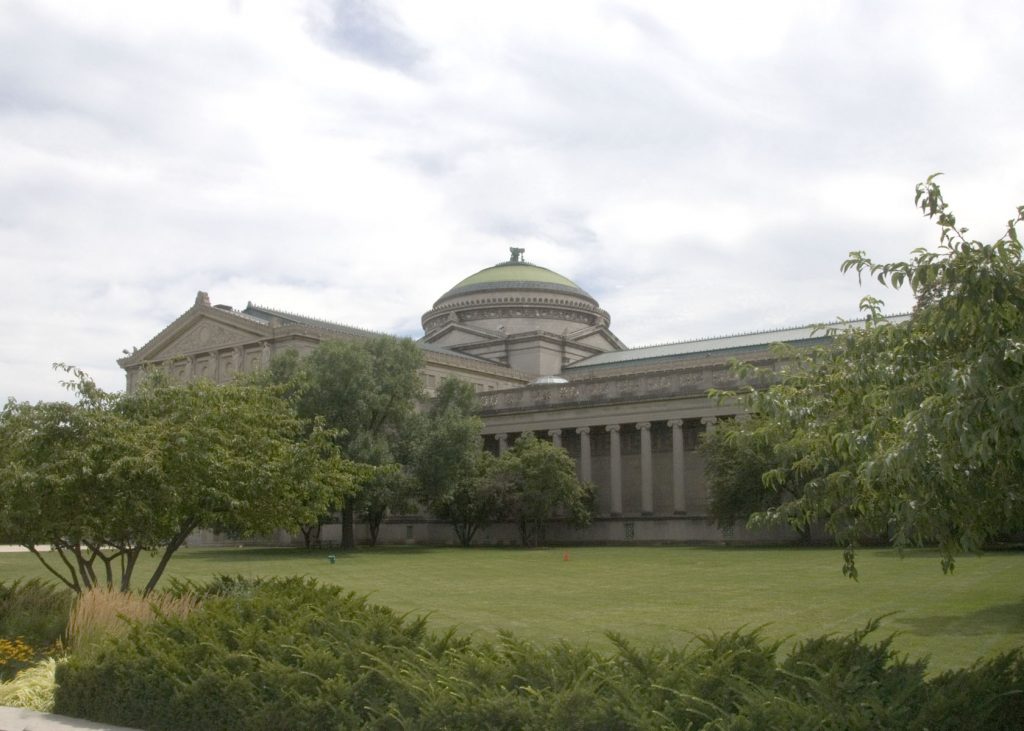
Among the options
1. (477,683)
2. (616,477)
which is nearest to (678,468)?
(616,477)

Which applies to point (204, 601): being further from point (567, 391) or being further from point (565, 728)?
point (567, 391)

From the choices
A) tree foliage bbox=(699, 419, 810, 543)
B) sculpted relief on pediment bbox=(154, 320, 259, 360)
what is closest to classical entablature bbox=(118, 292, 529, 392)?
sculpted relief on pediment bbox=(154, 320, 259, 360)

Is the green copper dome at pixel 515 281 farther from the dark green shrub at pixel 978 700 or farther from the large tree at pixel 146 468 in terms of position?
the dark green shrub at pixel 978 700

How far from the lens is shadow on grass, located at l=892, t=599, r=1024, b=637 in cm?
1889

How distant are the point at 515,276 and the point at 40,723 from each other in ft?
325

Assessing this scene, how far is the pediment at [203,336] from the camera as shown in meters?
86.1

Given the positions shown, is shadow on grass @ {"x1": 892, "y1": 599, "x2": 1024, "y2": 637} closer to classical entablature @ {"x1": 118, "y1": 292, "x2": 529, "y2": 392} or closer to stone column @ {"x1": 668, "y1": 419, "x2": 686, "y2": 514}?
stone column @ {"x1": 668, "y1": 419, "x2": 686, "y2": 514}

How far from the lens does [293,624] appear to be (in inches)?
498

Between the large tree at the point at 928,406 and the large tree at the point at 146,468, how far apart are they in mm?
11599

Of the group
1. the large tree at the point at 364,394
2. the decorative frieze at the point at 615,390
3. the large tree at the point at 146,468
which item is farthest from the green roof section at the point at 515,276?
the large tree at the point at 146,468

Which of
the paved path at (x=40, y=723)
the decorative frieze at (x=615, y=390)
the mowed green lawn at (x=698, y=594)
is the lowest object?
the paved path at (x=40, y=723)

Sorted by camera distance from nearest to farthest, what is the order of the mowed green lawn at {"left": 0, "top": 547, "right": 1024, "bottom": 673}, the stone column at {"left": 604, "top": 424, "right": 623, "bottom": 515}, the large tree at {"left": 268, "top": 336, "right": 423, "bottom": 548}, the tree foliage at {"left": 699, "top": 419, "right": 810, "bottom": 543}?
the mowed green lawn at {"left": 0, "top": 547, "right": 1024, "bottom": 673}, the tree foliage at {"left": 699, "top": 419, "right": 810, "bottom": 543}, the large tree at {"left": 268, "top": 336, "right": 423, "bottom": 548}, the stone column at {"left": 604, "top": 424, "right": 623, "bottom": 515}

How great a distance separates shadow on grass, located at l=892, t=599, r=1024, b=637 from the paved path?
1340cm

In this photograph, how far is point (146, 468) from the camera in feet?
60.0
